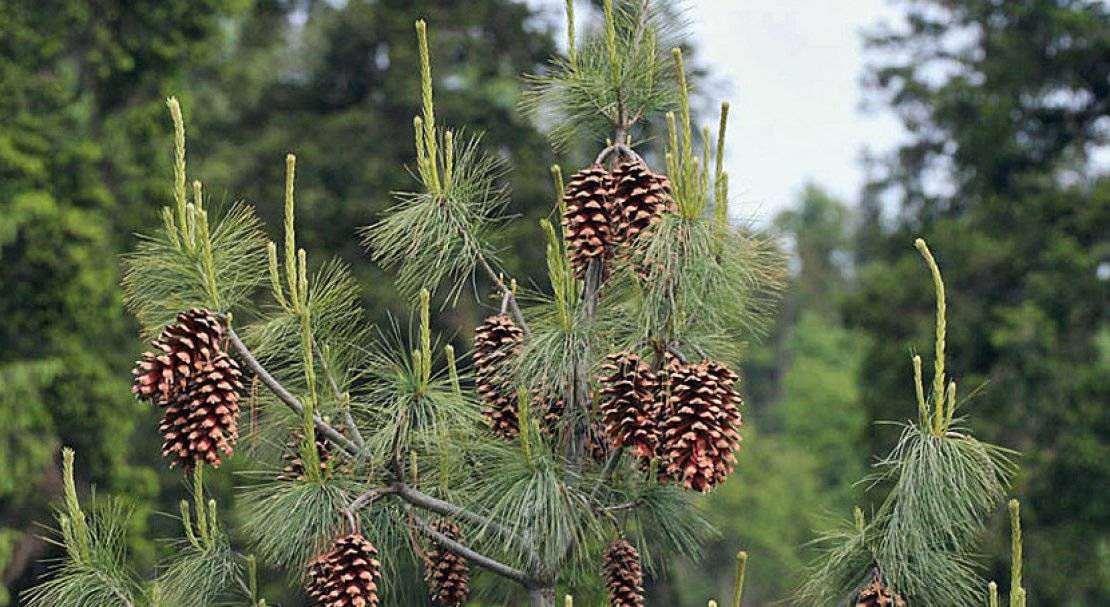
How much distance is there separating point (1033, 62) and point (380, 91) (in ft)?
20.6

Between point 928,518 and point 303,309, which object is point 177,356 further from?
point 928,518

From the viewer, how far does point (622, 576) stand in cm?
354

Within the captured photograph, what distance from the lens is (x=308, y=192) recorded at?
13.0 m

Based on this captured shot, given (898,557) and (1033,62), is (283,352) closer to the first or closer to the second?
(898,557)

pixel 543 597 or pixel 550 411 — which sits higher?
pixel 550 411

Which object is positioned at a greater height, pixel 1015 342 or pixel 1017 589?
pixel 1015 342

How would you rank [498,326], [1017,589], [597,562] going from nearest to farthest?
[1017,589], [498,326], [597,562]

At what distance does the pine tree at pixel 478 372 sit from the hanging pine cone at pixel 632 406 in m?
0.01

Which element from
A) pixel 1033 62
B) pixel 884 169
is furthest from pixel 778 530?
pixel 1033 62

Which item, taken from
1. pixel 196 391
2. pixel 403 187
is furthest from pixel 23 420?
pixel 196 391

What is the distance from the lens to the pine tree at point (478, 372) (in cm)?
305

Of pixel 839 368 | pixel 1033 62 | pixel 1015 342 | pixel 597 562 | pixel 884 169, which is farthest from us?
pixel 839 368

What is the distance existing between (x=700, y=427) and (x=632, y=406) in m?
0.19

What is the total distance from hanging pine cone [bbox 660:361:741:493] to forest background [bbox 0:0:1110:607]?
7.11 meters
